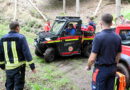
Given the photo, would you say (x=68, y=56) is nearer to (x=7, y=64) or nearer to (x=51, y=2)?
(x=7, y=64)

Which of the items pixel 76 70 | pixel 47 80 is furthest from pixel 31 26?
pixel 47 80

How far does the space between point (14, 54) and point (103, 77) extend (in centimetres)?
191

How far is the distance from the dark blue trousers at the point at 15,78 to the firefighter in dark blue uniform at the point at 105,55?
1634 mm

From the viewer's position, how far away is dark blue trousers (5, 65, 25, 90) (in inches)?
180

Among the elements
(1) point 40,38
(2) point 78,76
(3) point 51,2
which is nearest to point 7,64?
(2) point 78,76

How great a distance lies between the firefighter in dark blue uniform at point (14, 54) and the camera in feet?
14.7

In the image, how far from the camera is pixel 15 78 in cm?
459

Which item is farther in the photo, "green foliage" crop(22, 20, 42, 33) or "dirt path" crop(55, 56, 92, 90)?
"green foliage" crop(22, 20, 42, 33)

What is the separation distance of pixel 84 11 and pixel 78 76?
648 inches

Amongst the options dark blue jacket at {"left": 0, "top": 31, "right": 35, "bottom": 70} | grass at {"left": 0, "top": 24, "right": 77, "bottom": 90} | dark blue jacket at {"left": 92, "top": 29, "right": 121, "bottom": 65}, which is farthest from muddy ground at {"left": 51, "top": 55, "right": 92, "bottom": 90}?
dark blue jacket at {"left": 92, "top": 29, "right": 121, "bottom": 65}

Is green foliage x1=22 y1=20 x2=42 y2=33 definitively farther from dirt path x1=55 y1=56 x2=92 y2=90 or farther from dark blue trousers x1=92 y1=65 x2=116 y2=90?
dark blue trousers x1=92 y1=65 x2=116 y2=90

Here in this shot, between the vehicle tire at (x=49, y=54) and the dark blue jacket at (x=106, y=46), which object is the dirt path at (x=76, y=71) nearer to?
the vehicle tire at (x=49, y=54)

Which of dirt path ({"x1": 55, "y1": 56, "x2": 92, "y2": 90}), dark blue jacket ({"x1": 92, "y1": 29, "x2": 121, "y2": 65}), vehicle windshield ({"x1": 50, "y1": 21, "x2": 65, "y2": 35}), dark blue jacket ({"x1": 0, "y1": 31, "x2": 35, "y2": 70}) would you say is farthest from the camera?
vehicle windshield ({"x1": 50, "y1": 21, "x2": 65, "y2": 35})

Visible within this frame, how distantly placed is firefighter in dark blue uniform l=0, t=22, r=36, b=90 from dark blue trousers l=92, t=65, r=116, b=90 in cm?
149
